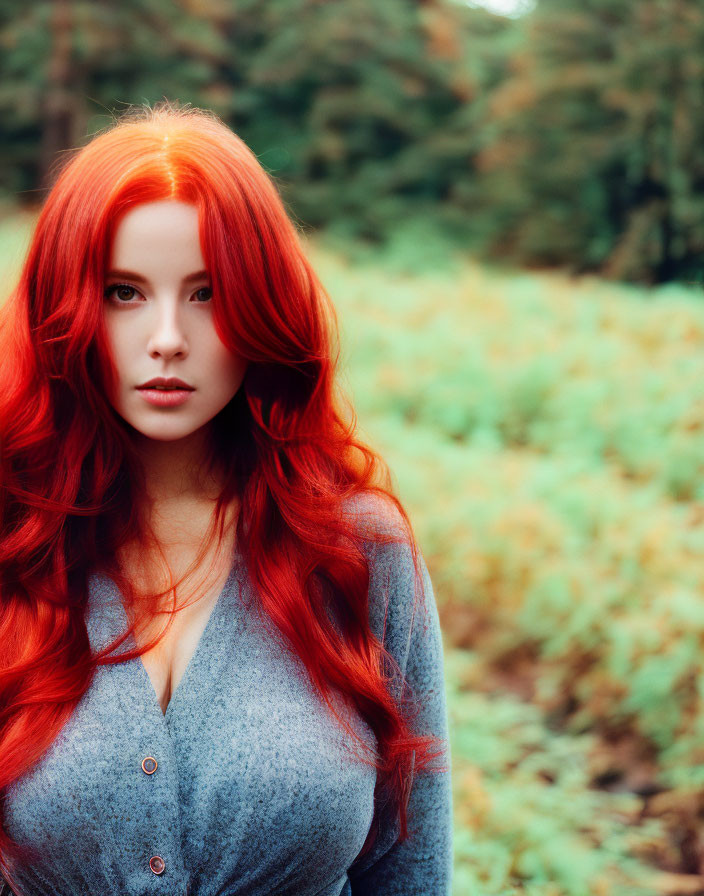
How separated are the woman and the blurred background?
434 mm

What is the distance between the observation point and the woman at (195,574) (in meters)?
1.24

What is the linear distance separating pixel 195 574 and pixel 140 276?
0.49 meters

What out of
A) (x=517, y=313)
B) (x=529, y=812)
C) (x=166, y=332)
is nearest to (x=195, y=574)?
(x=166, y=332)

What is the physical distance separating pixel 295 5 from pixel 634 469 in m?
13.4

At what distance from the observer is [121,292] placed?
1290mm

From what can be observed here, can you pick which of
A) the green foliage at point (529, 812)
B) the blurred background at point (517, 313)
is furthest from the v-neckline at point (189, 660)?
the green foliage at point (529, 812)

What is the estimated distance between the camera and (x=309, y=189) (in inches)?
646

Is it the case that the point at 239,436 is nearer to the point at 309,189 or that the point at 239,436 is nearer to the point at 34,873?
the point at 34,873

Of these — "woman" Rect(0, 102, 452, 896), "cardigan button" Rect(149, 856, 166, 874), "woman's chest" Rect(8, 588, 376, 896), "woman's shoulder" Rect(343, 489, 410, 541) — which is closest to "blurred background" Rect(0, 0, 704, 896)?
"woman" Rect(0, 102, 452, 896)

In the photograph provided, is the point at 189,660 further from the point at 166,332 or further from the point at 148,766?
the point at 166,332

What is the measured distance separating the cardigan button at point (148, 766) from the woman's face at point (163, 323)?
46 centimetres

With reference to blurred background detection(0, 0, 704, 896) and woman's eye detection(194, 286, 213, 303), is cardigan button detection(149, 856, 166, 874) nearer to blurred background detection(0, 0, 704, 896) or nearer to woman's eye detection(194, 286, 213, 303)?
woman's eye detection(194, 286, 213, 303)

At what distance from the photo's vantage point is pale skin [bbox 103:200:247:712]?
1.25 m

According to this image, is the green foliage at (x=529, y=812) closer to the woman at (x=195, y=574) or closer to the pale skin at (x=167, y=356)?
the woman at (x=195, y=574)
